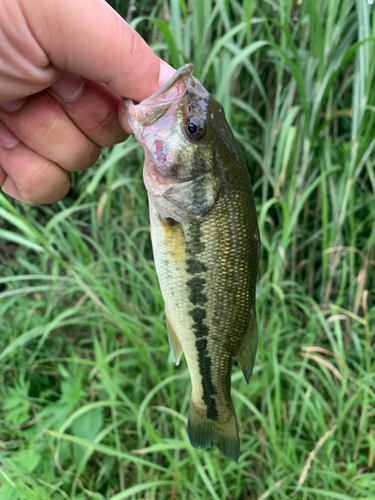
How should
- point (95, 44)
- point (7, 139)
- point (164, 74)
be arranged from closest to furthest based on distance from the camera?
point (95, 44) < point (164, 74) < point (7, 139)

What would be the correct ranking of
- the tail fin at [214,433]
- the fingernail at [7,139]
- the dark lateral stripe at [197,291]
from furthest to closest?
the fingernail at [7,139]
the tail fin at [214,433]
the dark lateral stripe at [197,291]

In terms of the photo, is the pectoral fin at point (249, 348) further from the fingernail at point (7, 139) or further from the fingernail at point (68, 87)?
the fingernail at point (7, 139)

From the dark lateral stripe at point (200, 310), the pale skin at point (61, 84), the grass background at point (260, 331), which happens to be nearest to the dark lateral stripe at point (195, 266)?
the dark lateral stripe at point (200, 310)

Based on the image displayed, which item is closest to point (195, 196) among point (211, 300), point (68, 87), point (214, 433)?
point (211, 300)

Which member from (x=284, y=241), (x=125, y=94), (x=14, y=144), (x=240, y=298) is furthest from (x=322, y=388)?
(x=14, y=144)

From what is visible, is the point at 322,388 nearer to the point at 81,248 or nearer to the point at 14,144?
the point at 81,248

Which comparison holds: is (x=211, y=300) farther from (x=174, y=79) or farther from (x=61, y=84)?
(x=61, y=84)

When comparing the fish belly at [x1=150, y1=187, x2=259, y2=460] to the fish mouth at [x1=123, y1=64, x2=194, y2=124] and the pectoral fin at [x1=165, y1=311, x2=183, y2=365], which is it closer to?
the pectoral fin at [x1=165, y1=311, x2=183, y2=365]
